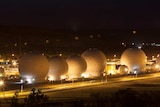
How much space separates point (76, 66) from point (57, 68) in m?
4.03

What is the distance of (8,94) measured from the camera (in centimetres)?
3675

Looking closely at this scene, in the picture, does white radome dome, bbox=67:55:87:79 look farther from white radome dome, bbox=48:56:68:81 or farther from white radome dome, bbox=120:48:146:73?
white radome dome, bbox=120:48:146:73

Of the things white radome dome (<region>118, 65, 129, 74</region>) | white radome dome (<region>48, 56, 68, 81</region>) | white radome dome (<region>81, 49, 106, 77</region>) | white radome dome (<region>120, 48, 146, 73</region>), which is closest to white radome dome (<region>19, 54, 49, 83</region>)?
white radome dome (<region>48, 56, 68, 81</region>)

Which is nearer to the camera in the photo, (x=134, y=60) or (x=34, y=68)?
(x=34, y=68)

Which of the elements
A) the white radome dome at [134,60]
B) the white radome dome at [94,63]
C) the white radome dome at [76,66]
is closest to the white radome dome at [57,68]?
the white radome dome at [76,66]

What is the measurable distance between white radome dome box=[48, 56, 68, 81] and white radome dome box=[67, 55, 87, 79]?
2794mm

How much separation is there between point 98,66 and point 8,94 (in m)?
25.5

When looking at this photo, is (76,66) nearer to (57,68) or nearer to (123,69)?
(57,68)

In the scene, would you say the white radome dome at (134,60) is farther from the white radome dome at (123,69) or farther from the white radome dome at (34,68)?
the white radome dome at (34,68)

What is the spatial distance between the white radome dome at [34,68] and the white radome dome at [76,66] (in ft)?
21.7

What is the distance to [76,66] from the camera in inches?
2184

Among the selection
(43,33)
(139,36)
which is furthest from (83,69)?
Answer: (139,36)

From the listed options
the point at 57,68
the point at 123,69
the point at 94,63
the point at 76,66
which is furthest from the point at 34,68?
the point at 123,69

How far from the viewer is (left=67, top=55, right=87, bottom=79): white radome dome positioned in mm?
55344
